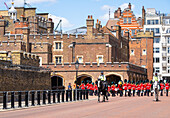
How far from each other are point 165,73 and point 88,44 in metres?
30.6

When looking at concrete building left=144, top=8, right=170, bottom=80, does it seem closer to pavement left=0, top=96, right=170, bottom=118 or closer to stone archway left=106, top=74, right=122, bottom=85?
stone archway left=106, top=74, right=122, bottom=85

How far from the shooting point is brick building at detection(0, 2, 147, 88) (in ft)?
196

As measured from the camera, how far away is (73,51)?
215 ft

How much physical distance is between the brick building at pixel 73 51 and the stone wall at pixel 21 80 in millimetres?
16355

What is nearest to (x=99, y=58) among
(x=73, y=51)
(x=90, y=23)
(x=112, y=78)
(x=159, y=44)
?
(x=112, y=78)

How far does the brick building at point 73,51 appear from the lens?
59.8 m

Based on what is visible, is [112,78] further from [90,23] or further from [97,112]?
[97,112]

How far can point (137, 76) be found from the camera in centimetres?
6769

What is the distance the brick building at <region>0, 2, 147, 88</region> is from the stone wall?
16.4 metres

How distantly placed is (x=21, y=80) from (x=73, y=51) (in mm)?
31870

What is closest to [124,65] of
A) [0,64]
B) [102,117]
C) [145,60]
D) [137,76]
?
[137,76]

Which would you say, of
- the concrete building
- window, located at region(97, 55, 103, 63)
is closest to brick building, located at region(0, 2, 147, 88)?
window, located at region(97, 55, 103, 63)

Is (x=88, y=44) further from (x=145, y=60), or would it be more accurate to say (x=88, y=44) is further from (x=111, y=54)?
(x=145, y=60)

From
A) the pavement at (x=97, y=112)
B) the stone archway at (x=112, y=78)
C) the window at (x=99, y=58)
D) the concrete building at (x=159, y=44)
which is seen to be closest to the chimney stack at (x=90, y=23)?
the window at (x=99, y=58)
